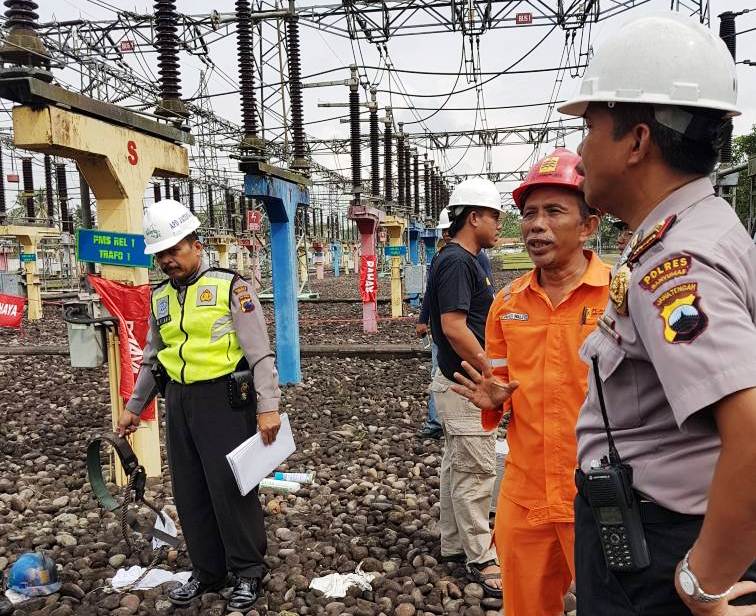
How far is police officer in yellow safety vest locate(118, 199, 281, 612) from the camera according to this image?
135 inches

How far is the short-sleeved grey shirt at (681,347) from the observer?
3.62 ft

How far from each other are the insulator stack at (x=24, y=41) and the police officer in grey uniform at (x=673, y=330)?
3.76 meters

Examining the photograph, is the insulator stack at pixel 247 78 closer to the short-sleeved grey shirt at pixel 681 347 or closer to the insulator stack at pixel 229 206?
the short-sleeved grey shirt at pixel 681 347

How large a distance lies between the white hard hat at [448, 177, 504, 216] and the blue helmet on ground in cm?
336

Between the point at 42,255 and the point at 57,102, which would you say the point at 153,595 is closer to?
the point at 57,102

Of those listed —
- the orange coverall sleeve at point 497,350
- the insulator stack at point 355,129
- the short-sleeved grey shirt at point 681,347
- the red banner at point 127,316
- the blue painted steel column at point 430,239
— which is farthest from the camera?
the blue painted steel column at point 430,239

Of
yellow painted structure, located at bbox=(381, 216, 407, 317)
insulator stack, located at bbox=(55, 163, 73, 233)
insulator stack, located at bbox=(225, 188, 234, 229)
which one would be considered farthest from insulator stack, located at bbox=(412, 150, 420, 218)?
insulator stack, located at bbox=(55, 163, 73, 233)

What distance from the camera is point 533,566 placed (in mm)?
2367

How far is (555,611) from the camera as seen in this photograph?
2396 millimetres

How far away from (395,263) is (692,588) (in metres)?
16.1

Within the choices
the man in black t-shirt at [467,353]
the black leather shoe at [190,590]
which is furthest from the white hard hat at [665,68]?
the black leather shoe at [190,590]

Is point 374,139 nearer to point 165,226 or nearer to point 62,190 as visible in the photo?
point 62,190

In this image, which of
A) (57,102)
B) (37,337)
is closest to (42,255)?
(37,337)

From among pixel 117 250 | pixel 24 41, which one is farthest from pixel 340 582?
pixel 24 41
